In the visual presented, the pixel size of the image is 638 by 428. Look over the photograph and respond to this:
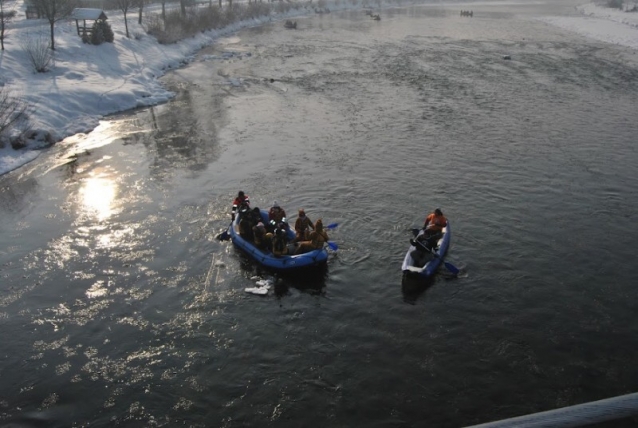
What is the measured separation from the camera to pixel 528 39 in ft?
175

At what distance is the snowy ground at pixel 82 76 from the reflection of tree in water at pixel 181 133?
7.07ft

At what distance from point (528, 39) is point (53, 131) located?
4738 cm

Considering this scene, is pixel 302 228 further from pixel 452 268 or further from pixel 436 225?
pixel 452 268

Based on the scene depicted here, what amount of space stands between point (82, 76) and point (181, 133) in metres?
10.9

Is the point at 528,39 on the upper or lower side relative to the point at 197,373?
upper

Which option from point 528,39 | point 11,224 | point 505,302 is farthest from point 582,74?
point 11,224

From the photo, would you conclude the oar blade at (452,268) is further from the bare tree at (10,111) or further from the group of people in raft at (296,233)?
the bare tree at (10,111)

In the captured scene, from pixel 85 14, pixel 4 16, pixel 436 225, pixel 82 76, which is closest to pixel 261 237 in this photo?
pixel 436 225

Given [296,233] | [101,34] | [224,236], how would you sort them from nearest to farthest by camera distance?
[296,233], [224,236], [101,34]

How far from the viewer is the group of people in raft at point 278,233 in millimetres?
14203

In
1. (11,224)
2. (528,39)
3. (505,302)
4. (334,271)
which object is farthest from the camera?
(528,39)

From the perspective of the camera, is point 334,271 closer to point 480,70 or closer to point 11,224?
point 11,224

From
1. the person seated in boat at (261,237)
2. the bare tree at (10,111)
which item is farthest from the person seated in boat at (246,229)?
the bare tree at (10,111)

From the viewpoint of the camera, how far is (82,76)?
32.2m
